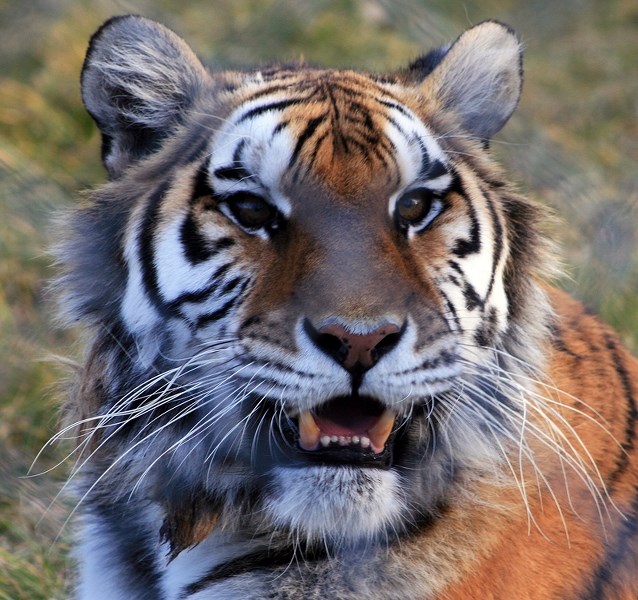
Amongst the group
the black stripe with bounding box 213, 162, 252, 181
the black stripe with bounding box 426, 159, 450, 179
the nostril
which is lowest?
the nostril

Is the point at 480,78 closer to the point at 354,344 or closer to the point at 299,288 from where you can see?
the point at 299,288

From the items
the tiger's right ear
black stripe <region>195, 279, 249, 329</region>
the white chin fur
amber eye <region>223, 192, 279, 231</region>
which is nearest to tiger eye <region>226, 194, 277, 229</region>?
amber eye <region>223, 192, 279, 231</region>

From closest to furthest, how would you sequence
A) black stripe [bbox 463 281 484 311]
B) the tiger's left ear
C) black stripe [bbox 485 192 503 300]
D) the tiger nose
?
the tiger nose, black stripe [bbox 463 281 484 311], black stripe [bbox 485 192 503 300], the tiger's left ear

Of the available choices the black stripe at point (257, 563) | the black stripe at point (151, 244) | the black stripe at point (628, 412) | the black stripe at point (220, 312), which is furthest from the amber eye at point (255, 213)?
the black stripe at point (628, 412)

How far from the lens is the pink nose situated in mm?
1834

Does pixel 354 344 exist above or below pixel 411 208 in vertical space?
below

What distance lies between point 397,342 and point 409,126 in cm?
58

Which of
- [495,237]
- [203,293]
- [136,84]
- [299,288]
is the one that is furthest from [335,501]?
[136,84]

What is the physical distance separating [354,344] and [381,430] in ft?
0.94

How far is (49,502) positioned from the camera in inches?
121

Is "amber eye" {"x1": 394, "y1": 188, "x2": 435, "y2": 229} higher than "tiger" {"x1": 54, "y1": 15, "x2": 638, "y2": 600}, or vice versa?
"amber eye" {"x1": 394, "y1": 188, "x2": 435, "y2": 229}

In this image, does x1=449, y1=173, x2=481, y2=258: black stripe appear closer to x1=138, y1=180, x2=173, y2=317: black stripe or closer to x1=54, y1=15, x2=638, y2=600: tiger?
x1=54, y1=15, x2=638, y2=600: tiger

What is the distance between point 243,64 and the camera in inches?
118

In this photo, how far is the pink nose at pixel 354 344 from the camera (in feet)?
6.02
